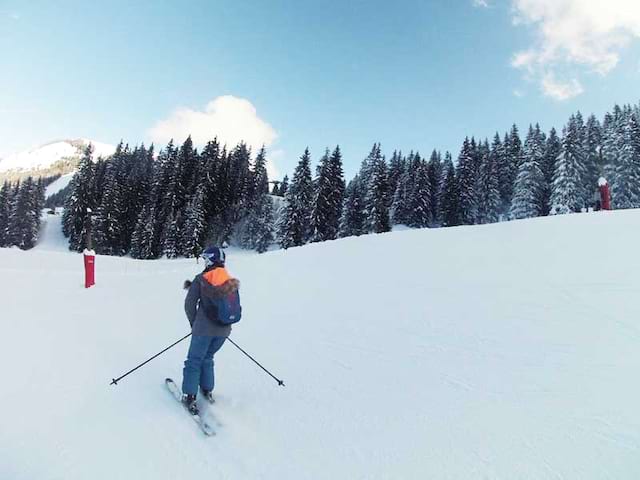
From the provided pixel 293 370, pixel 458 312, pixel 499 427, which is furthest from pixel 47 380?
pixel 458 312

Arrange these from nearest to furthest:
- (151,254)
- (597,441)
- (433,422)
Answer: (597,441)
(433,422)
(151,254)

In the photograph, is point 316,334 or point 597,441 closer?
point 597,441

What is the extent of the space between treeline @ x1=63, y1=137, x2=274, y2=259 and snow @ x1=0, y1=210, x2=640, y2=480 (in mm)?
45506

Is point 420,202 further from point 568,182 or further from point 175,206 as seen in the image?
point 175,206

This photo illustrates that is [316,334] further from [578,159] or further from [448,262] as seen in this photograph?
[578,159]

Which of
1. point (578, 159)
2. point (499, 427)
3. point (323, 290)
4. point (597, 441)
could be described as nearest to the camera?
point (597, 441)

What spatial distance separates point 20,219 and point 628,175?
8234cm

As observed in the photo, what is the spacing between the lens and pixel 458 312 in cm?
659

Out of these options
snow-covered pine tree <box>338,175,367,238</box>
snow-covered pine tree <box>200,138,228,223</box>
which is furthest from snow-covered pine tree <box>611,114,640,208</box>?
snow-covered pine tree <box>200,138,228,223</box>

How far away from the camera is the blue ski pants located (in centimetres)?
447

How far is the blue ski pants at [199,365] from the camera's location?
14.7ft

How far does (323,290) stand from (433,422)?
18.4 ft

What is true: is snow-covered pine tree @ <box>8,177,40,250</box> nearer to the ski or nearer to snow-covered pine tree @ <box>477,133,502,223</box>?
snow-covered pine tree @ <box>477,133,502,223</box>

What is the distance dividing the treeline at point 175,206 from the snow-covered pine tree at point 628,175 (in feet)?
138
